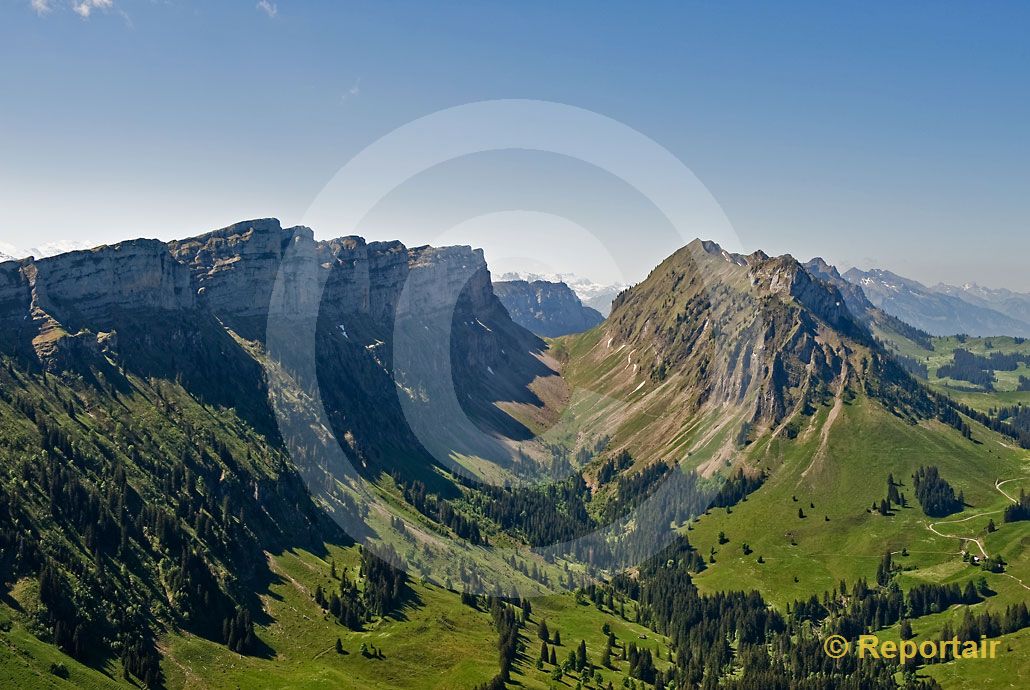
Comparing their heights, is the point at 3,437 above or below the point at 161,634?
above

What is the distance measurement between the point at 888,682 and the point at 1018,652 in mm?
36603

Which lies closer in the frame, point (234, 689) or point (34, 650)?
point (34, 650)

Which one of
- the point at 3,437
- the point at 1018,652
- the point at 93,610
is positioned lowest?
the point at 93,610

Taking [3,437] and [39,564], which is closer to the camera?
[39,564]

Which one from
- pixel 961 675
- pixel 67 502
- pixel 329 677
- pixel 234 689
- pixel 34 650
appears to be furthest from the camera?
pixel 961 675

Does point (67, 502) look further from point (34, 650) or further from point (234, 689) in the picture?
point (234, 689)

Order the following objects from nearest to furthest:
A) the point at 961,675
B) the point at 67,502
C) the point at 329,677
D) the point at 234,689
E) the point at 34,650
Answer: the point at 34,650
the point at 234,689
the point at 329,677
the point at 67,502
the point at 961,675

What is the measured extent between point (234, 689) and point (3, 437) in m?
100

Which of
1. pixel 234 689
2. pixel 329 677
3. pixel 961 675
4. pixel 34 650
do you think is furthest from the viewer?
pixel 961 675

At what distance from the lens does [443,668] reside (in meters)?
185

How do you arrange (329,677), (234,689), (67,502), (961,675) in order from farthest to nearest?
(961,675) → (67,502) → (329,677) → (234,689)

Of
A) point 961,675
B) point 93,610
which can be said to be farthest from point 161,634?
point 961,675

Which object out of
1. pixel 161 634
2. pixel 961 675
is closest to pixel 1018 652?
pixel 961 675

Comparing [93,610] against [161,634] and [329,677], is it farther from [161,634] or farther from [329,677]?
[329,677]
